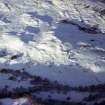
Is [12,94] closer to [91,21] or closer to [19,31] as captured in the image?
[19,31]

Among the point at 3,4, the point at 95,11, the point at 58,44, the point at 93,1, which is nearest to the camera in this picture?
the point at 58,44

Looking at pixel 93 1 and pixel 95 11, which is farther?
pixel 93 1

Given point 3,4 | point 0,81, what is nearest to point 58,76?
point 0,81

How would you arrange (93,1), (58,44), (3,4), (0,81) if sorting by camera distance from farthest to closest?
(93,1) < (3,4) < (58,44) < (0,81)

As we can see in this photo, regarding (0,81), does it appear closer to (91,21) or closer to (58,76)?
(58,76)

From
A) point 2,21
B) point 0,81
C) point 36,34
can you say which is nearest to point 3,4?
point 2,21

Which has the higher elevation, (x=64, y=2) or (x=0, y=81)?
(x=64, y=2)
